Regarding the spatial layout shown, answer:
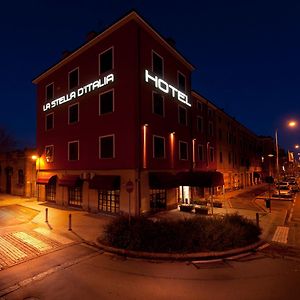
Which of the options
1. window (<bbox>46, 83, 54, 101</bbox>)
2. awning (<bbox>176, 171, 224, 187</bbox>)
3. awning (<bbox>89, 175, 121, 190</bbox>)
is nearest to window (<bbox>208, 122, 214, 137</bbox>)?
awning (<bbox>176, 171, 224, 187</bbox>)

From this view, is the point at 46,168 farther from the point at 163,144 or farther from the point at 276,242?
the point at 276,242

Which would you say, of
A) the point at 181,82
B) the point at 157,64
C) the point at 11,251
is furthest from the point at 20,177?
the point at 11,251

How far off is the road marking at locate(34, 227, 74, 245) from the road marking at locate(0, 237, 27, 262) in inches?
77.9

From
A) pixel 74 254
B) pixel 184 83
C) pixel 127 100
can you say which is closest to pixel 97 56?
pixel 127 100

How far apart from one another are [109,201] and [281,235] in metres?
12.6

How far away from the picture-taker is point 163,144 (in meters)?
22.0

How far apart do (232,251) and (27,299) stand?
26.0ft

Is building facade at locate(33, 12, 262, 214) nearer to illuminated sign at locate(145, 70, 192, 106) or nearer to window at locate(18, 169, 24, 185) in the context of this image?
illuminated sign at locate(145, 70, 192, 106)

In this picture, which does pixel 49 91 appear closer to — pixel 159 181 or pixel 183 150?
pixel 183 150

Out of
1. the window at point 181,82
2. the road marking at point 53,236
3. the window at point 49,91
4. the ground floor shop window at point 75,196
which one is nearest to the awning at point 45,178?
the ground floor shop window at point 75,196

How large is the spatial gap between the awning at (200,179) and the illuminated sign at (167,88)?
25.3ft

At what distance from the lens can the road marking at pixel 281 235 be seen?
43.6 feet

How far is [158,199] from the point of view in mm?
21422

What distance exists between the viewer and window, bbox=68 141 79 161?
2373 centimetres
